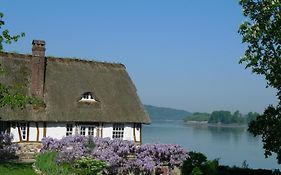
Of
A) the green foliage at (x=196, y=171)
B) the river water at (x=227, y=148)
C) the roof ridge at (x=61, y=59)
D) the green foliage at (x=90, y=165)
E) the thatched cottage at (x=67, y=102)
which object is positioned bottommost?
the river water at (x=227, y=148)

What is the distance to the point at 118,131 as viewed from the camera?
31.4 meters

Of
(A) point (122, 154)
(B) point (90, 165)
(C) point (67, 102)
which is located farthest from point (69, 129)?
(B) point (90, 165)

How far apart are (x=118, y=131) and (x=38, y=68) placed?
742 cm

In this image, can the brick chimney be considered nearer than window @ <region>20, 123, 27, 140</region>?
No

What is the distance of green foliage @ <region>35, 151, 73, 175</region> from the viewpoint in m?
17.0

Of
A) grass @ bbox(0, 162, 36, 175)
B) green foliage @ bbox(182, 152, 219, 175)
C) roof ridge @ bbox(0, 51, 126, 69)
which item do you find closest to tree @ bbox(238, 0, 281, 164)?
green foliage @ bbox(182, 152, 219, 175)

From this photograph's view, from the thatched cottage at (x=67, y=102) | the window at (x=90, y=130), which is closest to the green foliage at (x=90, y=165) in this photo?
the thatched cottage at (x=67, y=102)

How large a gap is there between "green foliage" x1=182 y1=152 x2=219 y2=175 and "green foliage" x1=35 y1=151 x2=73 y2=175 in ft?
21.3

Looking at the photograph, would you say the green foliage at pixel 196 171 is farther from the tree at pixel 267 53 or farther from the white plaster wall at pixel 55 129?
the white plaster wall at pixel 55 129

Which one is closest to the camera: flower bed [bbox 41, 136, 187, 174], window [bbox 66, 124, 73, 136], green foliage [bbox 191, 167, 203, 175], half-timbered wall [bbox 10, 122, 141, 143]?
flower bed [bbox 41, 136, 187, 174]

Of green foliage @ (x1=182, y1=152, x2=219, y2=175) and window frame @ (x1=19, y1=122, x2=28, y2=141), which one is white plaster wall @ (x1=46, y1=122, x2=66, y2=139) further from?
green foliage @ (x1=182, y1=152, x2=219, y2=175)

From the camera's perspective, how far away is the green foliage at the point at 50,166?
1705 centimetres

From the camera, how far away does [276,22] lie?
18.2m

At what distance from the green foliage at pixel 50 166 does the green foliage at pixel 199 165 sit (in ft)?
21.3
